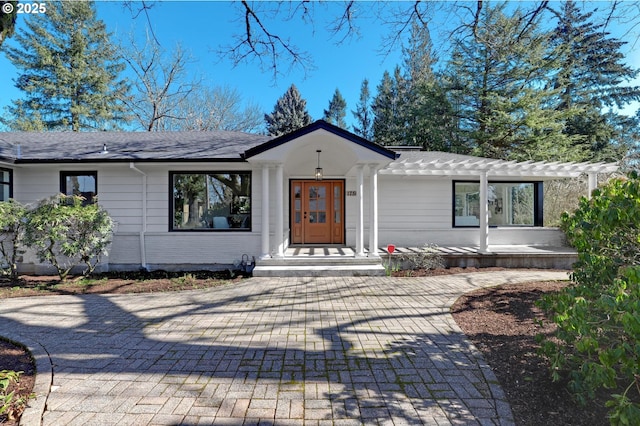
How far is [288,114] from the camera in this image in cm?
2953

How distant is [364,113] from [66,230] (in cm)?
3049

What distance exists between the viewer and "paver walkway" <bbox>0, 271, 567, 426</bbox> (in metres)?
2.26

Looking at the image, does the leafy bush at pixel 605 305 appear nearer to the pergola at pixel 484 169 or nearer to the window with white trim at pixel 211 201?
the pergola at pixel 484 169

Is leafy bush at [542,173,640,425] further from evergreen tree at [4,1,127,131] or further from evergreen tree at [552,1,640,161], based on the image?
evergreen tree at [4,1,127,131]

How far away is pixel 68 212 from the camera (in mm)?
6375

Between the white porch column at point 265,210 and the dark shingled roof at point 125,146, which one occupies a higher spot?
the dark shingled roof at point 125,146

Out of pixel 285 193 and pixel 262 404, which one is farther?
pixel 285 193

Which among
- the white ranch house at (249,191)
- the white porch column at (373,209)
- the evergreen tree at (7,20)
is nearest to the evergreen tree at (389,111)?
the white ranch house at (249,191)

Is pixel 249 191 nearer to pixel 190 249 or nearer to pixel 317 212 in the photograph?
pixel 190 249

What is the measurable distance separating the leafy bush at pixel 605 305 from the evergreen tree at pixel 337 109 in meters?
35.5

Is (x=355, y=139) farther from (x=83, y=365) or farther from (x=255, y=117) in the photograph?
(x=255, y=117)

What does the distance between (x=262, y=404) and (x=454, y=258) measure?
710 cm

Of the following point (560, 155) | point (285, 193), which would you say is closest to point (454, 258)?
point (285, 193)

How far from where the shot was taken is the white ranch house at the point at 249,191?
7395mm
